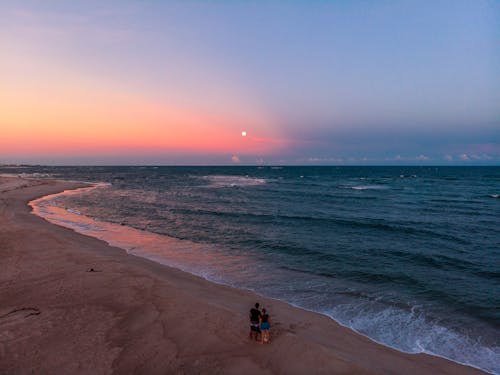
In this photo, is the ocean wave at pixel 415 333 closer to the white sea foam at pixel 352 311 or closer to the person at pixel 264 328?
the white sea foam at pixel 352 311

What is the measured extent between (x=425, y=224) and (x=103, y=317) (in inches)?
1238

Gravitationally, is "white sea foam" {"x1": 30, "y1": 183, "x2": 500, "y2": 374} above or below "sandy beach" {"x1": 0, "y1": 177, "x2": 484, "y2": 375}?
below

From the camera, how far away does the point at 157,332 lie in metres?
10.9

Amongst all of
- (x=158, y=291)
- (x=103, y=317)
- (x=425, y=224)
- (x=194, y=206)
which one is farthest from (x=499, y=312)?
(x=194, y=206)

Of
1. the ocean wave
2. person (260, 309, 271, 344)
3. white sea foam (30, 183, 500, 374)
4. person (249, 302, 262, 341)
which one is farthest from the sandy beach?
white sea foam (30, 183, 500, 374)

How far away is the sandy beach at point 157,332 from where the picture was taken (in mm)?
9281

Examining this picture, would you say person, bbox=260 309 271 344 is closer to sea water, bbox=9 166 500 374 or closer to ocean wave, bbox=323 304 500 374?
ocean wave, bbox=323 304 500 374

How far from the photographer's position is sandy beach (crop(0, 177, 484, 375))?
9.28 meters

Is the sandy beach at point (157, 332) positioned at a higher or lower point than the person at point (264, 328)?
lower

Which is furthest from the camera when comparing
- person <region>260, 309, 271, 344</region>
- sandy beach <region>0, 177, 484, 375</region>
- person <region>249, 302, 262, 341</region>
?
person <region>249, 302, 262, 341</region>

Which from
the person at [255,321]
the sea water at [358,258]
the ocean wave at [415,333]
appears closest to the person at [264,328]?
the person at [255,321]

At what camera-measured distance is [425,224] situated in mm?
32594

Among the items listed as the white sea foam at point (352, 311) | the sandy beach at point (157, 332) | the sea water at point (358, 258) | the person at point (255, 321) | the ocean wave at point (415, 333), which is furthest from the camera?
the sea water at point (358, 258)

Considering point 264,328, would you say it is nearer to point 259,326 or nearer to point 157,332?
point 259,326
